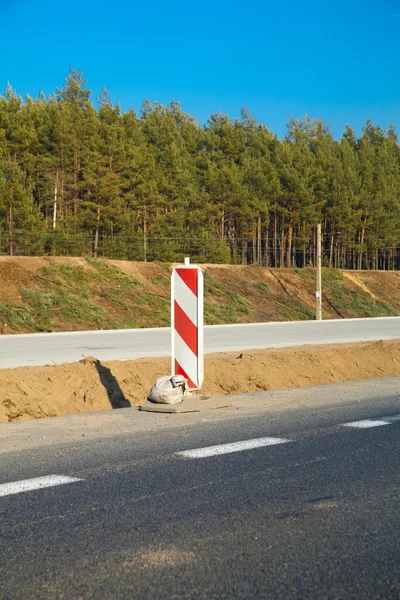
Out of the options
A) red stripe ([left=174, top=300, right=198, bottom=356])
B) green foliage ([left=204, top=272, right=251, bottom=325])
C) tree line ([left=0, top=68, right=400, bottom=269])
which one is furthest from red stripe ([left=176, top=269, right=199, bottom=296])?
tree line ([left=0, top=68, right=400, bottom=269])

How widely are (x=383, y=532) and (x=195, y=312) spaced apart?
4823 mm

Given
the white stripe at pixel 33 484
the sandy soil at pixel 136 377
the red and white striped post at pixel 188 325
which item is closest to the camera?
the white stripe at pixel 33 484

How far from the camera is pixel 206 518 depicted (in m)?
4.57

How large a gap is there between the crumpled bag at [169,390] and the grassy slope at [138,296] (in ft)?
85.1

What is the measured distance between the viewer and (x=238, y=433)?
7.41 meters

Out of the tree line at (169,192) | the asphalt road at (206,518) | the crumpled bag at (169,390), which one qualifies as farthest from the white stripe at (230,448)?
the tree line at (169,192)

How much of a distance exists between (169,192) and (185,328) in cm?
6396

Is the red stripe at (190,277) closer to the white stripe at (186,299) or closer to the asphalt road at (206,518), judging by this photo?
the white stripe at (186,299)

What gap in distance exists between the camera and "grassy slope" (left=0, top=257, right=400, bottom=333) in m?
38.0

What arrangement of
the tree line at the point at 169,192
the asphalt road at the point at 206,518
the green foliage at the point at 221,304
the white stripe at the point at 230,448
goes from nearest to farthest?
the asphalt road at the point at 206,518 → the white stripe at the point at 230,448 → the green foliage at the point at 221,304 → the tree line at the point at 169,192

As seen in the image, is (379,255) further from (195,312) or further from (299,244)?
(195,312)

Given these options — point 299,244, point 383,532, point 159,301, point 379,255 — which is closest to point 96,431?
point 383,532

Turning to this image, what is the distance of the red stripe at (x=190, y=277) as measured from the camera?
8875 mm

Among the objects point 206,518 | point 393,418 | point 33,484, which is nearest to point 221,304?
point 393,418
